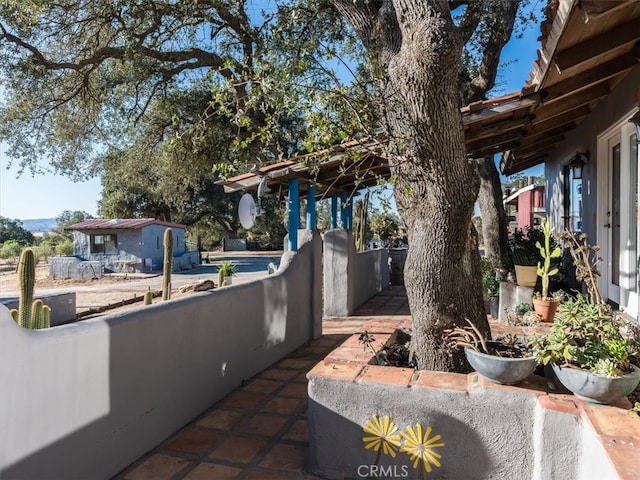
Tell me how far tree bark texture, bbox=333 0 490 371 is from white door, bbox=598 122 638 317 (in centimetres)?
255

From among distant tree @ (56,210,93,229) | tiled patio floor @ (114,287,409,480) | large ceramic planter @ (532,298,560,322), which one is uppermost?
distant tree @ (56,210,93,229)

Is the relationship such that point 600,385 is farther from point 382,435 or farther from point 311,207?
point 311,207

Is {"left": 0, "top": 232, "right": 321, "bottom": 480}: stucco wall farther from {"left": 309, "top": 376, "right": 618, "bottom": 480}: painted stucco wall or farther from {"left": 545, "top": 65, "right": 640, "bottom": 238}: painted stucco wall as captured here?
{"left": 545, "top": 65, "right": 640, "bottom": 238}: painted stucco wall

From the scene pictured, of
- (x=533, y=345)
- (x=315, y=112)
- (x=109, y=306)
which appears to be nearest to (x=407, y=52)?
(x=315, y=112)

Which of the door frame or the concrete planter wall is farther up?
the door frame

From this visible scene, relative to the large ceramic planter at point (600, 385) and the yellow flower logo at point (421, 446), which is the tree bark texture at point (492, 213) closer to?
the large ceramic planter at point (600, 385)

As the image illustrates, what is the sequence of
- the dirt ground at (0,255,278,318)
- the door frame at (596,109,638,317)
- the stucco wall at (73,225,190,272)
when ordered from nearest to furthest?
the door frame at (596,109,638,317)
the dirt ground at (0,255,278,318)
the stucco wall at (73,225,190,272)

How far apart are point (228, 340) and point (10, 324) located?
218 cm

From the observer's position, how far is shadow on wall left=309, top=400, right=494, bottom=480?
2.41 metres

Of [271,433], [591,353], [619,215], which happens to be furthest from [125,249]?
[591,353]

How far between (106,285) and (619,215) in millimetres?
19299

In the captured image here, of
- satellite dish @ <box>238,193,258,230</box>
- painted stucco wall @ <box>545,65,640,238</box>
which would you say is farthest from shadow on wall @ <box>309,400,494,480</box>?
satellite dish @ <box>238,193,258,230</box>

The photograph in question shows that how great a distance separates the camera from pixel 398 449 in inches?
99.8

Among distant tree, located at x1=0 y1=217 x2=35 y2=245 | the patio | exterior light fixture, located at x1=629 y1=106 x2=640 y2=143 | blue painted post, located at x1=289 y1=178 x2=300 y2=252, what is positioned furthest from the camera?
distant tree, located at x1=0 y1=217 x2=35 y2=245
